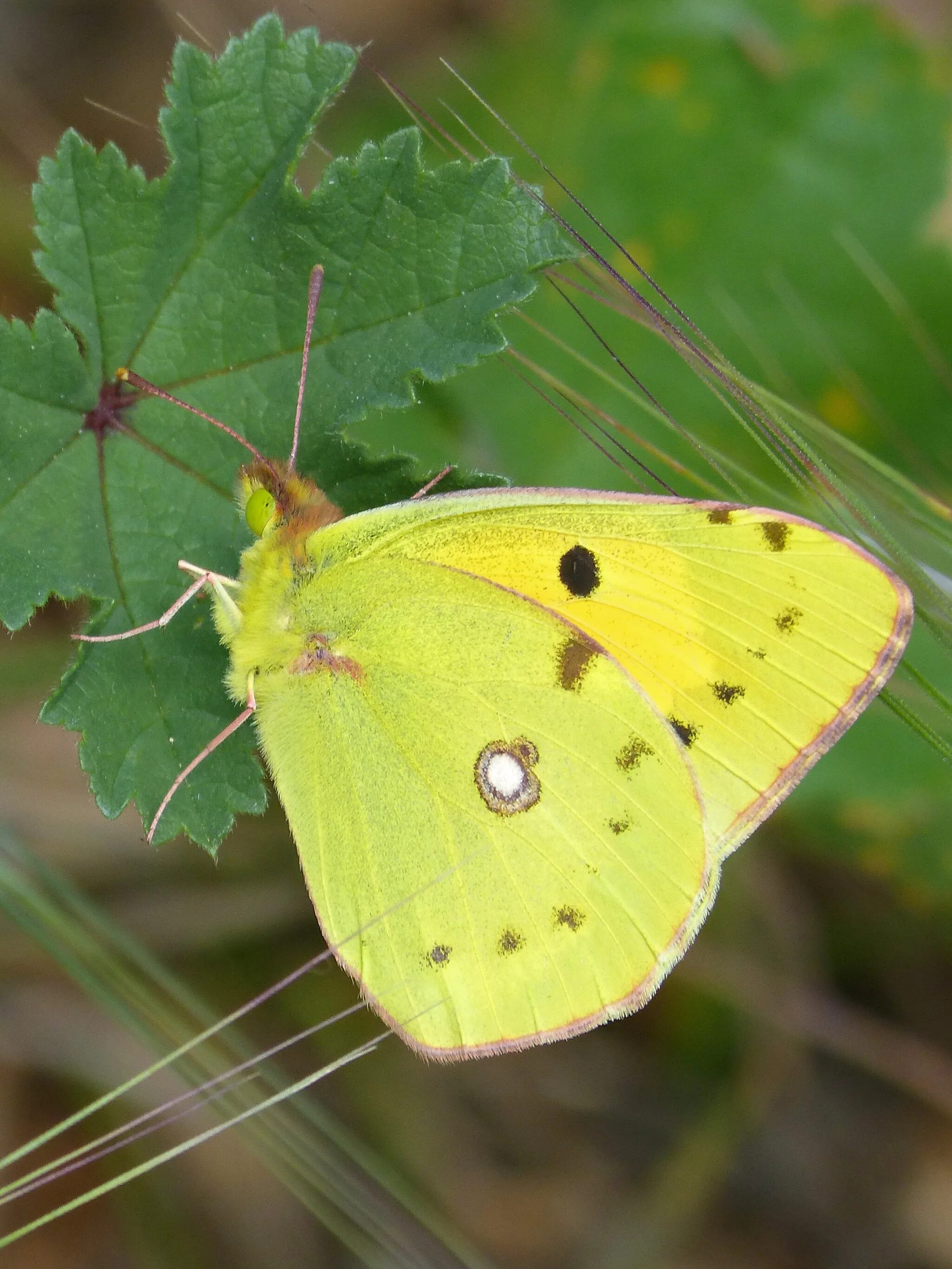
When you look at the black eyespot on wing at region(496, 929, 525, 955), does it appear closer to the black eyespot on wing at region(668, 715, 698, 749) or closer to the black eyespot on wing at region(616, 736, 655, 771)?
the black eyespot on wing at region(616, 736, 655, 771)

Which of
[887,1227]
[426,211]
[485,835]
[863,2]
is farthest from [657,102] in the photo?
[887,1227]

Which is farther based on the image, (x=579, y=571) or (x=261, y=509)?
(x=579, y=571)

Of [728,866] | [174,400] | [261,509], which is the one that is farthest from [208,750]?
[728,866]

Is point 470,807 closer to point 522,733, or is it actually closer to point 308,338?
point 522,733

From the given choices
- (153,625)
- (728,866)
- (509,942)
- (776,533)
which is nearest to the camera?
(776,533)

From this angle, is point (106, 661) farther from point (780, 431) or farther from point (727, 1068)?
point (727, 1068)

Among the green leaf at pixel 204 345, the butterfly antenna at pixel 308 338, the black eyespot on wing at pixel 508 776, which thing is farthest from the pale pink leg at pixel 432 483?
the black eyespot on wing at pixel 508 776

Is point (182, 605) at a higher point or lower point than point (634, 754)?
higher

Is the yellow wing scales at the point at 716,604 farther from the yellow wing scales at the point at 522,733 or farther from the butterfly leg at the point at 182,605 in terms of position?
the butterfly leg at the point at 182,605
